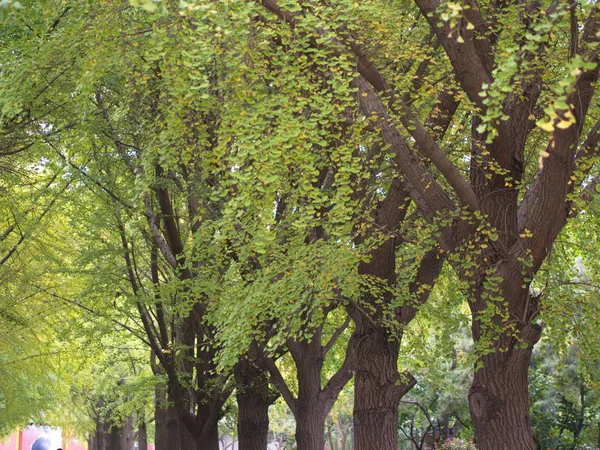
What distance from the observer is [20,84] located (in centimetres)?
1176

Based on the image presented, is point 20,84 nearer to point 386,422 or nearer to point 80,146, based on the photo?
point 80,146

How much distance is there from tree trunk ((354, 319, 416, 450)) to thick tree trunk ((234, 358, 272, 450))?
569 cm

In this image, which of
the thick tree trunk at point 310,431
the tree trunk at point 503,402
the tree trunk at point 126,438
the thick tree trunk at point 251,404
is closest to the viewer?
the tree trunk at point 503,402

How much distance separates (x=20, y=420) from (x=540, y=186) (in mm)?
19338

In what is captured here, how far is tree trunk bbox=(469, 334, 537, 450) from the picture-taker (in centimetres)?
1146

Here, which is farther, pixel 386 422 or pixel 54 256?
pixel 54 256

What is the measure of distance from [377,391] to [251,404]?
6.37 m

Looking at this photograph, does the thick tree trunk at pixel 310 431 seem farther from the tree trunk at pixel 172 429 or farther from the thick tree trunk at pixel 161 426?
the thick tree trunk at pixel 161 426

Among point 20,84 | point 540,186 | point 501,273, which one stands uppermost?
point 20,84

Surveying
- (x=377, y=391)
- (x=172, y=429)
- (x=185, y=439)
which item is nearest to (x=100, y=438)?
(x=172, y=429)

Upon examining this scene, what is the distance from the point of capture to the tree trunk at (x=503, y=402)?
1146 cm

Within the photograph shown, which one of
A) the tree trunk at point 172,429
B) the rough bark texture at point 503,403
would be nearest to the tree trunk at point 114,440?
the tree trunk at point 172,429

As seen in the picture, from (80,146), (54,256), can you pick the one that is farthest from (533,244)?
(54,256)

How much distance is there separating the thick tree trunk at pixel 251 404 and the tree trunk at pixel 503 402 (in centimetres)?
878
